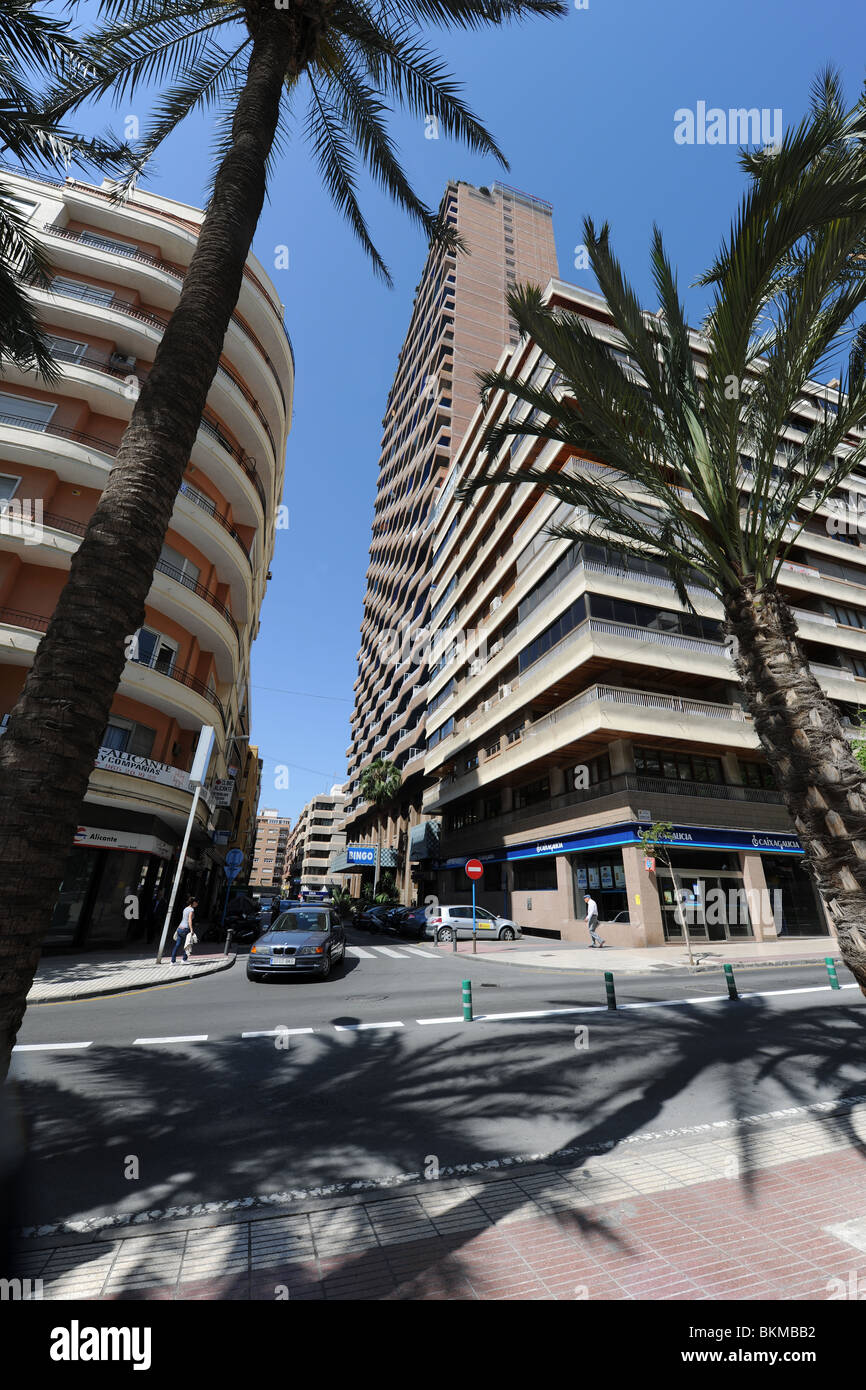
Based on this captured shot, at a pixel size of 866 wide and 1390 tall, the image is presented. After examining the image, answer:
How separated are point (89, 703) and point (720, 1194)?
500 centimetres

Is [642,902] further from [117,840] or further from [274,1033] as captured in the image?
[117,840]

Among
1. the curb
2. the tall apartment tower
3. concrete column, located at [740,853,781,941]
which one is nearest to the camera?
the curb

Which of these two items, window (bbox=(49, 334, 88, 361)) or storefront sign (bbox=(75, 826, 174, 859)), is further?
window (bbox=(49, 334, 88, 361))

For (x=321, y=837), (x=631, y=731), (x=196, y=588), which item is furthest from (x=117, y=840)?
(x=321, y=837)

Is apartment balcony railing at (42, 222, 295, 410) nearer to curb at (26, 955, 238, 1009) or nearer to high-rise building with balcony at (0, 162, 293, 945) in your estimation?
high-rise building with balcony at (0, 162, 293, 945)

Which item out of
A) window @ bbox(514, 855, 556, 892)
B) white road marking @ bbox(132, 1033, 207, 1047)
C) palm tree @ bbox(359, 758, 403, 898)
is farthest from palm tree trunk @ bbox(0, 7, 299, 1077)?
palm tree @ bbox(359, 758, 403, 898)

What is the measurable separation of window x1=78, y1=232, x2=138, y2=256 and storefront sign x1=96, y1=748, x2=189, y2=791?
17642mm

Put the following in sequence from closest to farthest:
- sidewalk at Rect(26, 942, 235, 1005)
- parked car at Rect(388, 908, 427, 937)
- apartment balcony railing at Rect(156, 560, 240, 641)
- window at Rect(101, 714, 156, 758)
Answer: sidewalk at Rect(26, 942, 235, 1005), window at Rect(101, 714, 156, 758), apartment balcony railing at Rect(156, 560, 240, 641), parked car at Rect(388, 908, 427, 937)

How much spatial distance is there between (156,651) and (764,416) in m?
18.2

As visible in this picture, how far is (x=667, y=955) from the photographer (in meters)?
17.5

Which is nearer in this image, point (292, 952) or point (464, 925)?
point (292, 952)

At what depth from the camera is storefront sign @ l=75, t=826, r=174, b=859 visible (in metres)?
15.8

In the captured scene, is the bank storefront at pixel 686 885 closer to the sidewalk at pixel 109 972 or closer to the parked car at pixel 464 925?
the parked car at pixel 464 925
